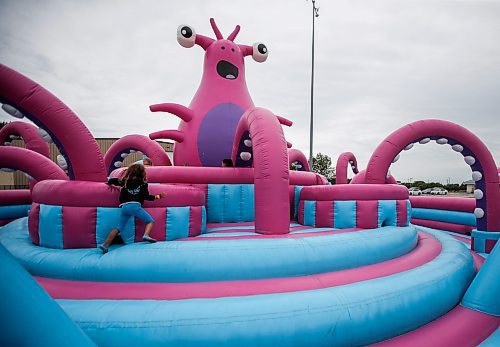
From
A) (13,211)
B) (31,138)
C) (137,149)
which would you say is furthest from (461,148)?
(31,138)

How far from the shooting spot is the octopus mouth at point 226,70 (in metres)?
5.88

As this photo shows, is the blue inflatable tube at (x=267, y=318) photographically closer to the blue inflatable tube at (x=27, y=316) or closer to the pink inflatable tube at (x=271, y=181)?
the blue inflatable tube at (x=27, y=316)

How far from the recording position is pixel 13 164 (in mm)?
4586

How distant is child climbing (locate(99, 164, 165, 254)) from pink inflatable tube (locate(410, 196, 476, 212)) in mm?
6449

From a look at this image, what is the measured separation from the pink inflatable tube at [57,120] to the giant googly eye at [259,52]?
4053 mm

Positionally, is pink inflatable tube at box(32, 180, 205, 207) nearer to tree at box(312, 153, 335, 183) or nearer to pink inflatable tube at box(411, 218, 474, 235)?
pink inflatable tube at box(411, 218, 474, 235)

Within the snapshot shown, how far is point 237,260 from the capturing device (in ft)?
8.60

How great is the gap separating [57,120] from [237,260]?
92.9 inches

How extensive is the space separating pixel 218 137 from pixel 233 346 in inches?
155

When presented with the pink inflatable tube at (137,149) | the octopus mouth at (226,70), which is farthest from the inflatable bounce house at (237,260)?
the pink inflatable tube at (137,149)

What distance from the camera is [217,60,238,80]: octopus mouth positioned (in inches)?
231

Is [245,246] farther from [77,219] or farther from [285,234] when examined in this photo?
[77,219]

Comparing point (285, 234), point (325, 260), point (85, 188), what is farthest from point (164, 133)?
point (325, 260)

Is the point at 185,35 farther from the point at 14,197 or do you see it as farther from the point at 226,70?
the point at 14,197
